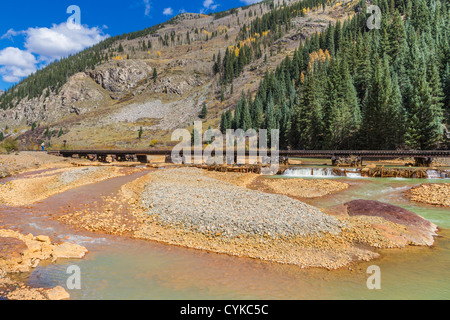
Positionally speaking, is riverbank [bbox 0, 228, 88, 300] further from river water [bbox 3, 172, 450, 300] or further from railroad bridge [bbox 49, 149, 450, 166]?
railroad bridge [bbox 49, 149, 450, 166]

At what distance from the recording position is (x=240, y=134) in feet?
358

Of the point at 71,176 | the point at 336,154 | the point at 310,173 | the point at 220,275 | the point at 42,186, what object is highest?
the point at 336,154

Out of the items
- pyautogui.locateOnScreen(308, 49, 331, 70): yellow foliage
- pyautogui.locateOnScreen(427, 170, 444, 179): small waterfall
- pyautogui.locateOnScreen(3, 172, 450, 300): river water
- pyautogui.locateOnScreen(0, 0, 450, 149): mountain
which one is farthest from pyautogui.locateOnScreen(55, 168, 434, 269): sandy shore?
pyautogui.locateOnScreen(308, 49, 331, 70): yellow foliage

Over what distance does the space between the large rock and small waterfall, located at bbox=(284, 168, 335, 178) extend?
71.3ft

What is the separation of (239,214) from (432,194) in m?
21.5

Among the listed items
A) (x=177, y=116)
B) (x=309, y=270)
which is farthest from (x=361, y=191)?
(x=177, y=116)

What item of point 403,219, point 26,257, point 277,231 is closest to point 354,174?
point 403,219

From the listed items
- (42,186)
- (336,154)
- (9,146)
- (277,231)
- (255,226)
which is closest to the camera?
(277,231)

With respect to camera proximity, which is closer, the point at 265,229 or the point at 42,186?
the point at 265,229

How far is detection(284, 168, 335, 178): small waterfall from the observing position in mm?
42353

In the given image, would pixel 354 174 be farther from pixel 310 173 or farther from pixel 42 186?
pixel 42 186

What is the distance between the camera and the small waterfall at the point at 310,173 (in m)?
42.4

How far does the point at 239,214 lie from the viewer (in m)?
16.9
